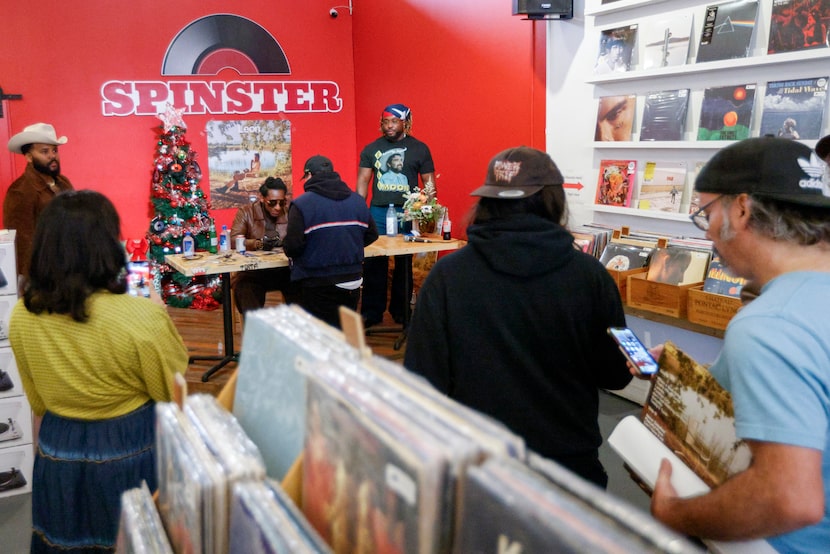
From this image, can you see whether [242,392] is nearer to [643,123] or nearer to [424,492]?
[424,492]

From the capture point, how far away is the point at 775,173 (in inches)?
48.1

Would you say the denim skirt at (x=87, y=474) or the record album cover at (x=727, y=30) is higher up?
the record album cover at (x=727, y=30)

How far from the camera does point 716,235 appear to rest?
1.32 meters

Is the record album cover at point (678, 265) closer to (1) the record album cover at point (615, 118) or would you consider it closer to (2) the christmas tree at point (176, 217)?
(1) the record album cover at point (615, 118)

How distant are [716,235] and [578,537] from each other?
37.0 inches

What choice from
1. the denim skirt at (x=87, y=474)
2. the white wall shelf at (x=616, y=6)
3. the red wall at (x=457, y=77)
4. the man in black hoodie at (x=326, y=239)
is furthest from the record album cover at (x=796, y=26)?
the denim skirt at (x=87, y=474)

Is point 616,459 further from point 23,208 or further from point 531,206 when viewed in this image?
point 23,208

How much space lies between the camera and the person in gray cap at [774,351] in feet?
3.50

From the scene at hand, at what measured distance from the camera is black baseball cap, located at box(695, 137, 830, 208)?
3.98 feet

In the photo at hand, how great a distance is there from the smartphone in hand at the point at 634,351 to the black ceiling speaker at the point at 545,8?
3978 mm

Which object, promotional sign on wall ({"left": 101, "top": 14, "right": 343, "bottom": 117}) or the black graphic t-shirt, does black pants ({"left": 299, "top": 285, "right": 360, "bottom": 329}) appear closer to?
the black graphic t-shirt

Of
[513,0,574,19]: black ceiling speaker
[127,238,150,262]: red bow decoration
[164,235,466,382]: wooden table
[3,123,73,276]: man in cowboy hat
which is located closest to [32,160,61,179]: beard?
[3,123,73,276]: man in cowboy hat

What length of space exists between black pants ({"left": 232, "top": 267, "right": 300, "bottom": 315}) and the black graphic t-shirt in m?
1.39

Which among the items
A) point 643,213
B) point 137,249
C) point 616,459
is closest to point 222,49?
point 137,249
